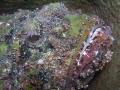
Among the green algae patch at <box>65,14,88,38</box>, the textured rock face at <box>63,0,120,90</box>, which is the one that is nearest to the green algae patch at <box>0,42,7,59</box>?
the green algae patch at <box>65,14,88,38</box>

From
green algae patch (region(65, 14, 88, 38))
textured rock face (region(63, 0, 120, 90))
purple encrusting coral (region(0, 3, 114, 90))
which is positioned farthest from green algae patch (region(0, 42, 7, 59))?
textured rock face (region(63, 0, 120, 90))

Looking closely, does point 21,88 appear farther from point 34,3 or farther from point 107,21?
point 34,3

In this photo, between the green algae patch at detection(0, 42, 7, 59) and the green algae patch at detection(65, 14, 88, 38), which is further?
the green algae patch at detection(0, 42, 7, 59)

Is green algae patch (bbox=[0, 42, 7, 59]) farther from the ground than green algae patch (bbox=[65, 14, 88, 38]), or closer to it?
closer to it

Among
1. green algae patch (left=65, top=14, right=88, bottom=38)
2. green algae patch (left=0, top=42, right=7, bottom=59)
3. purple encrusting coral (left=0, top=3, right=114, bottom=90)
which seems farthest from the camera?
green algae patch (left=0, top=42, right=7, bottom=59)

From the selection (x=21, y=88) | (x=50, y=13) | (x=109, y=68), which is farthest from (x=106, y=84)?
(x=50, y=13)

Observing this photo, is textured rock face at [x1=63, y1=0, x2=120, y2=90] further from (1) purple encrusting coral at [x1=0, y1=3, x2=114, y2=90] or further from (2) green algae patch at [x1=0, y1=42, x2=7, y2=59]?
(2) green algae patch at [x1=0, y1=42, x2=7, y2=59]

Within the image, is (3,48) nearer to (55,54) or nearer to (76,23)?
(55,54)

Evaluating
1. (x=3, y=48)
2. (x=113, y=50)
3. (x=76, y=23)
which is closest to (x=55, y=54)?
(x=76, y=23)

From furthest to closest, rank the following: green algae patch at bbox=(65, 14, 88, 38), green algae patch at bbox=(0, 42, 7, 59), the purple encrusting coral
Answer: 1. green algae patch at bbox=(0, 42, 7, 59)
2. green algae patch at bbox=(65, 14, 88, 38)
3. the purple encrusting coral

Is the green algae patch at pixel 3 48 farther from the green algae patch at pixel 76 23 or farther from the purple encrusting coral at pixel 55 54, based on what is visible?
the green algae patch at pixel 76 23
